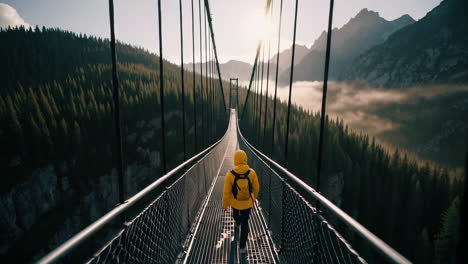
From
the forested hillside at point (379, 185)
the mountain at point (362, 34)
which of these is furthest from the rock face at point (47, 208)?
the mountain at point (362, 34)

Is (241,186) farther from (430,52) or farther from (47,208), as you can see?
(430,52)

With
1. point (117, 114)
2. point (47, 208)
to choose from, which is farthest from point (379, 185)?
point (47, 208)

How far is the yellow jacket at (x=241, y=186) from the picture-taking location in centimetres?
278

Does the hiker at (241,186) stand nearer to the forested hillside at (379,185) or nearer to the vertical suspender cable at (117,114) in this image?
the vertical suspender cable at (117,114)

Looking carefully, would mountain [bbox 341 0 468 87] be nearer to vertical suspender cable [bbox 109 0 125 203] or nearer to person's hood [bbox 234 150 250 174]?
person's hood [bbox 234 150 250 174]

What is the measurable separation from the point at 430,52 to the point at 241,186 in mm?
153901

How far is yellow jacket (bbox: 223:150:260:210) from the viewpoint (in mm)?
2777

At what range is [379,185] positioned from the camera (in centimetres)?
3612

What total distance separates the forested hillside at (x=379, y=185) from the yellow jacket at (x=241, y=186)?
28620 mm

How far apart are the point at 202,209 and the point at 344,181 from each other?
3854cm

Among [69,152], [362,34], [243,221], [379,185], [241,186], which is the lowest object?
[379,185]

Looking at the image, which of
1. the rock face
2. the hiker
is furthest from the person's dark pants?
the rock face

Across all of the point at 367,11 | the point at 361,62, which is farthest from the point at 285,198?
the point at 367,11

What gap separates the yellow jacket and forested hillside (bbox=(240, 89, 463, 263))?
93.9 feet
